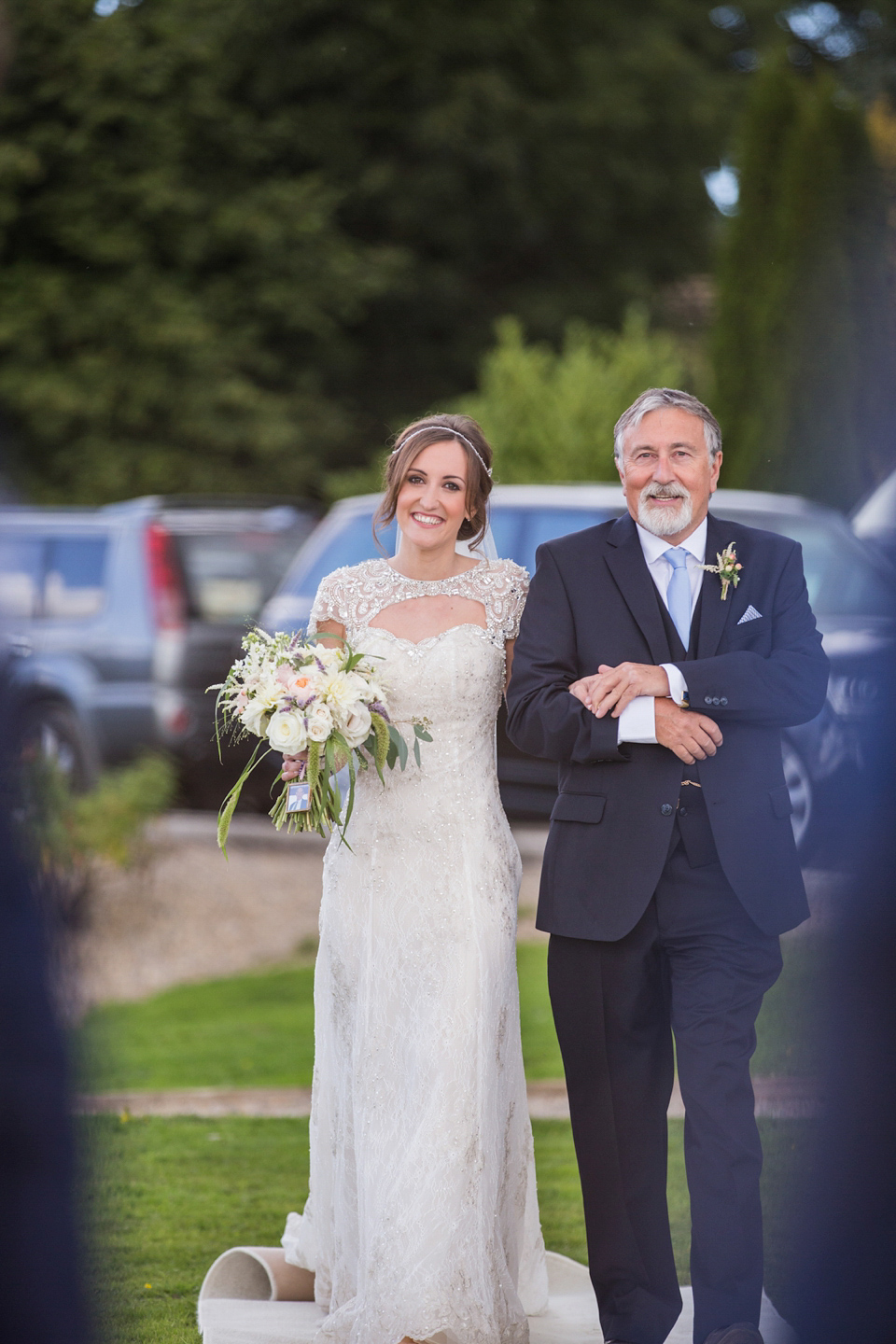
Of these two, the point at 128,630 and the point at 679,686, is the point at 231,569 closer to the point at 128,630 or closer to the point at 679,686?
the point at 128,630

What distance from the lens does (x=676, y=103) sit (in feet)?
59.5

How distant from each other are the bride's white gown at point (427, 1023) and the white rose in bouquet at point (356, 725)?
31cm

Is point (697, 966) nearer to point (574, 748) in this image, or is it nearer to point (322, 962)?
point (574, 748)

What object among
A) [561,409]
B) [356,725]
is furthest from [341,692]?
[561,409]

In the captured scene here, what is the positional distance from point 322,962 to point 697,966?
0.98 meters

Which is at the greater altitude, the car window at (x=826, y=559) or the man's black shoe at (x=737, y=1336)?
the car window at (x=826, y=559)

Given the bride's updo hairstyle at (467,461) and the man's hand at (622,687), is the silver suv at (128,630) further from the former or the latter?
the man's hand at (622,687)

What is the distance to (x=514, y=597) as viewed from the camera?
3.72 metres

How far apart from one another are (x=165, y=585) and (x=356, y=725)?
722 centimetres

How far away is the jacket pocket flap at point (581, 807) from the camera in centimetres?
332

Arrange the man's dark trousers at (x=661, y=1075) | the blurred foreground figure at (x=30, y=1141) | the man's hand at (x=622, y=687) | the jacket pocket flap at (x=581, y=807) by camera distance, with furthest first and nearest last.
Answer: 1. the jacket pocket flap at (x=581, y=807)
2. the man's hand at (x=622, y=687)
3. the man's dark trousers at (x=661, y=1075)
4. the blurred foreground figure at (x=30, y=1141)

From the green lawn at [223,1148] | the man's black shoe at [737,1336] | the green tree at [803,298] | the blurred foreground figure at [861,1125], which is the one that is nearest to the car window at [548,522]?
the green lawn at [223,1148]

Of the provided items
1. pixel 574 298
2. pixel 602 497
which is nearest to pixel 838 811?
pixel 602 497

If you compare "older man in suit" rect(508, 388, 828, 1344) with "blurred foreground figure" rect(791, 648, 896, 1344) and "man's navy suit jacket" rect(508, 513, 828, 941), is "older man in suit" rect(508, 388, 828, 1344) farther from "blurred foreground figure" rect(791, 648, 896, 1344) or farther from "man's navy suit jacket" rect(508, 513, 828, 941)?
"blurred foreground figure" rect(791, 648, 896, 1344)
